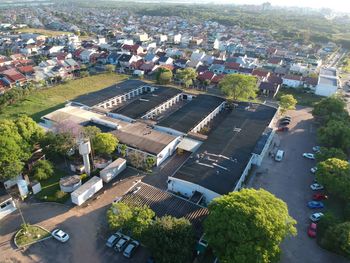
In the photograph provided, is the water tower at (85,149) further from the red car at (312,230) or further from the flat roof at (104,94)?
the red car at (312,230)

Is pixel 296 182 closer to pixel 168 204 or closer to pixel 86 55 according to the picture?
pixel 168 204

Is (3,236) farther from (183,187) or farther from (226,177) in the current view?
(226,177)

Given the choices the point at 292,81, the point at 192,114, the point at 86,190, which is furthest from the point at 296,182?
the point at 292,81

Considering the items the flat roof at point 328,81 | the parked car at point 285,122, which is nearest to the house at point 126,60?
the parked car at point 285,122

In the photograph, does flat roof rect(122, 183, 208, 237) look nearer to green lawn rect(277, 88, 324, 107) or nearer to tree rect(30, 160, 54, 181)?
tree rect(30, 160, 54, 181)

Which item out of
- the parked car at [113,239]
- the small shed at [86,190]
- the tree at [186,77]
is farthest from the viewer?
the tree at [186,77]

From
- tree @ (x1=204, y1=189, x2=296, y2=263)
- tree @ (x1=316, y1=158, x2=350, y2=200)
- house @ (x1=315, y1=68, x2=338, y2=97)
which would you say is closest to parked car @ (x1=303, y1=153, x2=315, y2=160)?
tree @ (x1=316, y1=158, x2=350, y2=200)
